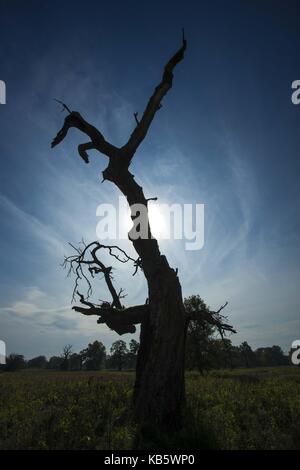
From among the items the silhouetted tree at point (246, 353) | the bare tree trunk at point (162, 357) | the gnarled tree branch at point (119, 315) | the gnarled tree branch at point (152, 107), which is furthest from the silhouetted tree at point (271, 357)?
the gnarled tree branch at point (152, 107)

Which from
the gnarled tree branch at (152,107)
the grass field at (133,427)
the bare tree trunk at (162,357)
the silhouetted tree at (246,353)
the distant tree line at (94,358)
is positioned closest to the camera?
the grass field at (133,427)

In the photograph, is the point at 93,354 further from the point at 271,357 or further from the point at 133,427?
the point at 133,427

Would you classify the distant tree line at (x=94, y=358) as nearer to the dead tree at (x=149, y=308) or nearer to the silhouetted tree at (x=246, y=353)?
the silhouetted tree at (x=246, y=353)

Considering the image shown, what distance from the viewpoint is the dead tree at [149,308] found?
8.16 m

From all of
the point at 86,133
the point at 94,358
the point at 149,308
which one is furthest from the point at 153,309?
the point at 94,358

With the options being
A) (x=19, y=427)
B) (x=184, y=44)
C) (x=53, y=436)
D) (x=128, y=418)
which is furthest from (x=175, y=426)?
(x=184, y=44)

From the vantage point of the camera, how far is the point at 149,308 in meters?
9.34

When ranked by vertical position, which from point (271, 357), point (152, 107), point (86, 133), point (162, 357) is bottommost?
point (271, 357)

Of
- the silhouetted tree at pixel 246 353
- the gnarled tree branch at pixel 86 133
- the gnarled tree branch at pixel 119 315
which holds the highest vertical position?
the gnarled tree branch at pixel 86 133

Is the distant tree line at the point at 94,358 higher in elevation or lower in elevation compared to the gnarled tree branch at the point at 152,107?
lower

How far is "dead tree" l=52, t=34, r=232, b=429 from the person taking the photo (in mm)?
8164

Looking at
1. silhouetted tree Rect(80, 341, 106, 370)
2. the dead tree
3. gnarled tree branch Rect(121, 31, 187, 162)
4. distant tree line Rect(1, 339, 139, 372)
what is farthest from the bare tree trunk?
silhouetted tree Rect(80, 341, 106, 370)
